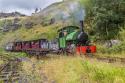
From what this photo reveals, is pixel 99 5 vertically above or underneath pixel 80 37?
above

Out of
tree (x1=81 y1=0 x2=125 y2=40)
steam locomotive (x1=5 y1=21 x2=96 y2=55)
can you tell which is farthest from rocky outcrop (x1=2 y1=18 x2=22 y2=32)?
tree (x1=81 y1=0 x2=125 y2=40)

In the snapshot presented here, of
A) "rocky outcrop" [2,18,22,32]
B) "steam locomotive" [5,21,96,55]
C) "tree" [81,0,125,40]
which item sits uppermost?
"rocky outcrop" [2,18,22,32]

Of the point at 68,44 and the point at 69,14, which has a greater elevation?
the point at 69,14

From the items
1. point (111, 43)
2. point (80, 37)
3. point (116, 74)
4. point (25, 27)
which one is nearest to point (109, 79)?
point (116, 74)

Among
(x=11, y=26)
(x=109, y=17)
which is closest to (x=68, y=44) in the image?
(x=109, y=17)

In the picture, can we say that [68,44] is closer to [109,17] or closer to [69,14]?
[109,17]

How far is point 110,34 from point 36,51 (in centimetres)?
849

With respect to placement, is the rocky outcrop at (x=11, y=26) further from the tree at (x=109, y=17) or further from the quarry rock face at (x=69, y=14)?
the tree at (x=109, y=17)

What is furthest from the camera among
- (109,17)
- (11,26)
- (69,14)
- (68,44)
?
(11,26)

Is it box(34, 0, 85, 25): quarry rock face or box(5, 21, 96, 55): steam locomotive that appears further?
box(34, 0, 85, 25): quarry rock face

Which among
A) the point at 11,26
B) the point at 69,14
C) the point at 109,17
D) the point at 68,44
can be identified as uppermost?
the point at 11,26

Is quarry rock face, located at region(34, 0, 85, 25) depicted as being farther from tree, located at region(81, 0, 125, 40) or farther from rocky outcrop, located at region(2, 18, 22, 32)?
rocky outcrop, located at region(2, 18, 22, 32)

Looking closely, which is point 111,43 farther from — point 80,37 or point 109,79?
point 109,79

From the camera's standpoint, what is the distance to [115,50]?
83.5 feet
